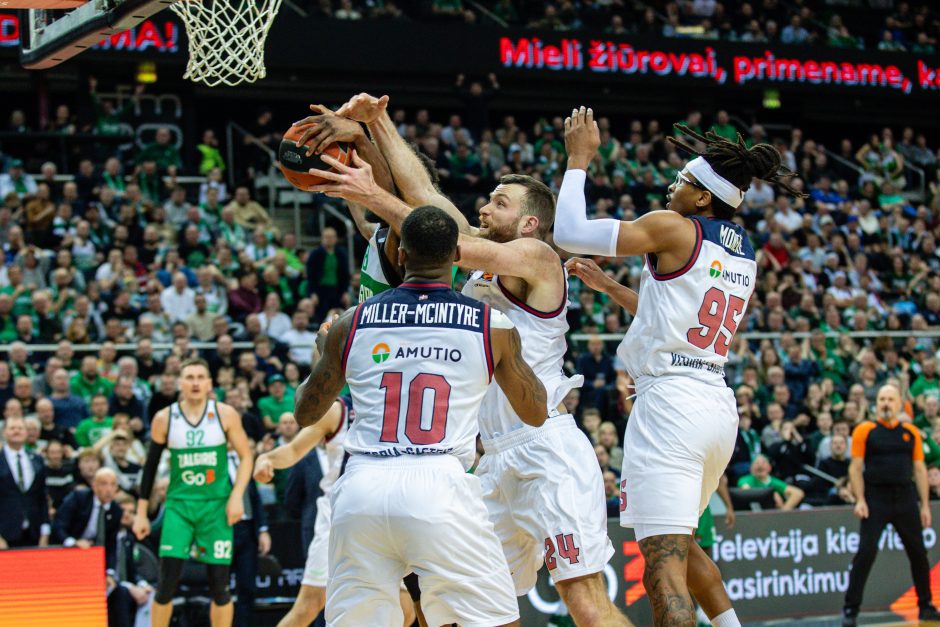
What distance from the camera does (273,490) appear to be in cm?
1213

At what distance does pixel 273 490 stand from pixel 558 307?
6.96m

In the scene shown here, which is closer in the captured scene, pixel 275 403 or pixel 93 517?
pixel 93 517

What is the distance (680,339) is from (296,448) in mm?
3811

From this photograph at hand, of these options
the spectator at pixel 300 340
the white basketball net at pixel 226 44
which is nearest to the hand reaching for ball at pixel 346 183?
the white basketball net at pixel 226 44

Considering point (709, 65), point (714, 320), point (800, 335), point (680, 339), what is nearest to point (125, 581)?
point (680, 339)

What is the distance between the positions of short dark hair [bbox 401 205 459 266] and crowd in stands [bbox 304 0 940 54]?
623 inches

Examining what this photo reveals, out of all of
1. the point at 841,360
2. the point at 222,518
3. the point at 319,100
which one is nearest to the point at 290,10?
the point at 319,100

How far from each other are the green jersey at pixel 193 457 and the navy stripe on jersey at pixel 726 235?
5099 millimetres

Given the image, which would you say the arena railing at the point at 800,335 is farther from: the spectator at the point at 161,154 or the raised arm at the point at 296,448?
the raised arm at the point at 296,448

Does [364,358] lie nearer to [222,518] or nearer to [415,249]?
[415,249]

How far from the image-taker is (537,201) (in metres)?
6.01

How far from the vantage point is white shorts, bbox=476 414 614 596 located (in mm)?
5500

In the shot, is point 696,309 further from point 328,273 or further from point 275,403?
point 328,273

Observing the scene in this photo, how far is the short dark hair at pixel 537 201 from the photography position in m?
5.99
